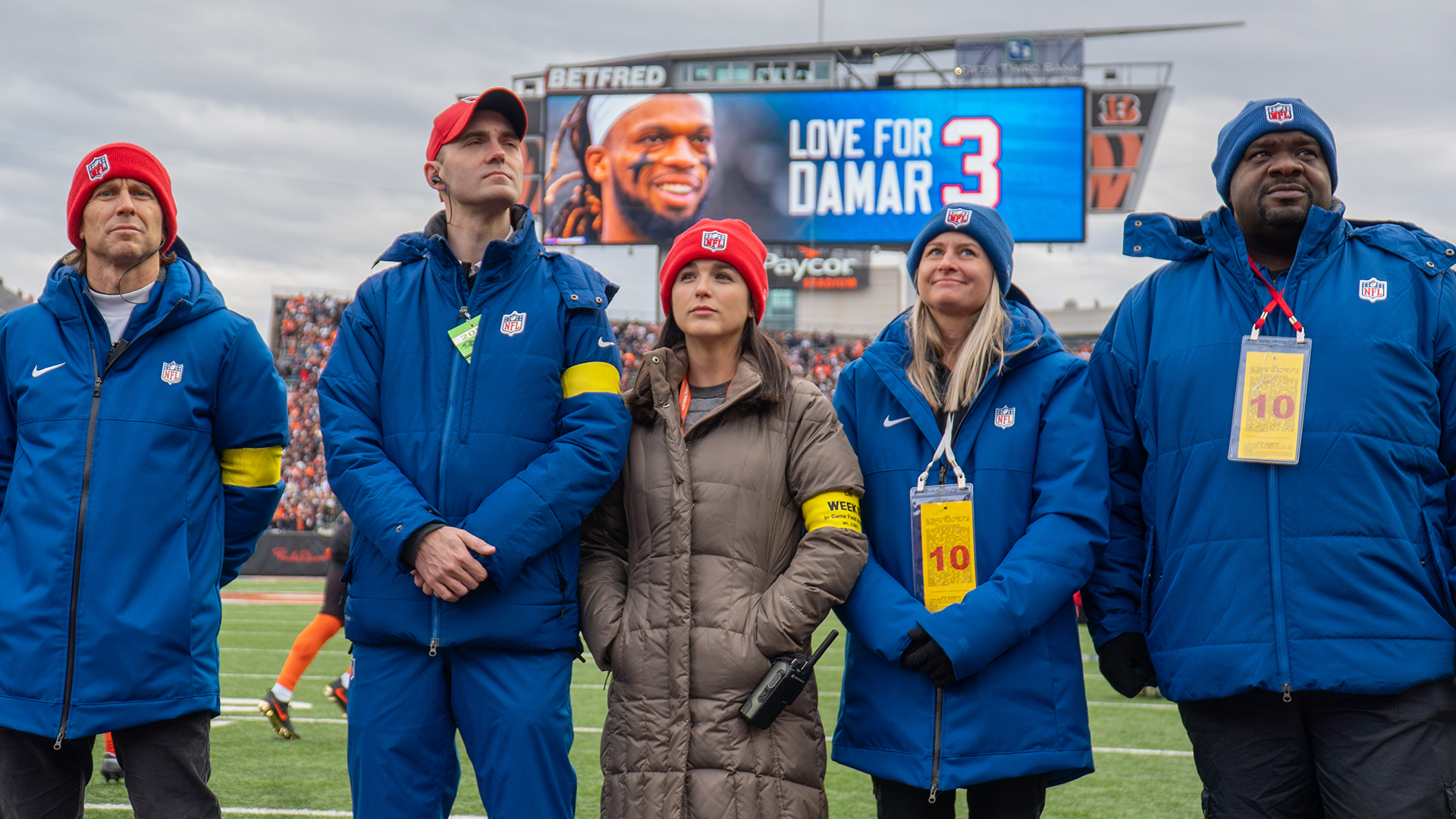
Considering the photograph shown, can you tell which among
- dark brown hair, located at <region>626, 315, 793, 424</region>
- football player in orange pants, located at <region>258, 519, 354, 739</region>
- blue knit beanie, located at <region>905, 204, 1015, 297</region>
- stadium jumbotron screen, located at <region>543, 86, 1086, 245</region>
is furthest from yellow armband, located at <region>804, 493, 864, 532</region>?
stadium jumbotron screen, located at <region>543, 86, 1086, 245</region>

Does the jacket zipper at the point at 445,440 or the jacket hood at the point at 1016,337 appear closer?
the jacket zipper at the point at 445,440

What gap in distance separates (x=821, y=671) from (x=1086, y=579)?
24.1 feet

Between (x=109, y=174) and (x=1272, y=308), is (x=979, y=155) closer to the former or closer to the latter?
(x=1272, y=308)

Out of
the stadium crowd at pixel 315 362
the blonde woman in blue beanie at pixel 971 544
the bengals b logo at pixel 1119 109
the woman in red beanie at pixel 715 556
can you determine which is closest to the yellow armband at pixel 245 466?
the woman in red beanie at pixel 715 556

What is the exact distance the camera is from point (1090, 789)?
5543 millimetres

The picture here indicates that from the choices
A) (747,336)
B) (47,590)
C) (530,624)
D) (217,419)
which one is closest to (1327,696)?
(747,336)

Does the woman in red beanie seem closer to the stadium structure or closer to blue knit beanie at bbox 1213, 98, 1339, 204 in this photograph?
blue knit beanie at bbox 1213, 98, 1339, 204

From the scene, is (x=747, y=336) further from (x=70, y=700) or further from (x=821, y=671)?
(x=821, y=671)

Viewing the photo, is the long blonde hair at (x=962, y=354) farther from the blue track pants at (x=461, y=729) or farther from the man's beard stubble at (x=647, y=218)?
the man's beard stubble at (x=647, y=218)

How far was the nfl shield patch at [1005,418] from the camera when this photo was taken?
9.76ft

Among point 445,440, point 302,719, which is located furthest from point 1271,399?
point 302,719

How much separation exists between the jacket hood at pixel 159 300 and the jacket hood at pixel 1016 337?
5.89 feet

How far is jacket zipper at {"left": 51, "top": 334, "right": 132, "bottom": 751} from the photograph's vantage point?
286 centimetres

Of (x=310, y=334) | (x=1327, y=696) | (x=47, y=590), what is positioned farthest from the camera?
(x=310, y=334)
